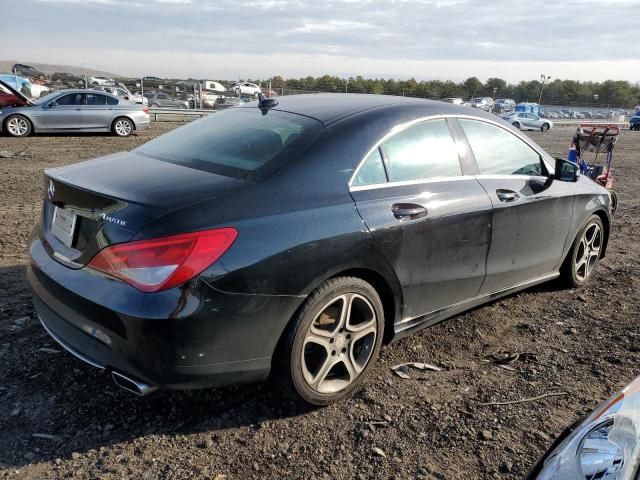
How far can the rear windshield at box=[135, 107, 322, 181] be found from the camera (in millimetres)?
2898

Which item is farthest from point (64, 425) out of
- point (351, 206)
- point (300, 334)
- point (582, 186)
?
point (582, 186)

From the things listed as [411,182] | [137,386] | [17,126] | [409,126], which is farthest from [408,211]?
[17,126]

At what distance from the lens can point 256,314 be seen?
101 inches

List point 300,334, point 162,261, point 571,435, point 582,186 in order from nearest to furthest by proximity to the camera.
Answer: point 571,435, point 162,261, point 300,334, point 582,186

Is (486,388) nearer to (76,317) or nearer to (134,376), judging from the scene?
(134,376)

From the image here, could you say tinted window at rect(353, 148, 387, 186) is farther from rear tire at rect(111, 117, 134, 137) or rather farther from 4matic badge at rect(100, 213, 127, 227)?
rear tire at rect(111, 117, 134, 137)

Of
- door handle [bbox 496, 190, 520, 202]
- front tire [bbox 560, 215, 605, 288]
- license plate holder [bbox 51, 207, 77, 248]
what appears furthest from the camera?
front tire [bbox 560, 215, 605, 288]

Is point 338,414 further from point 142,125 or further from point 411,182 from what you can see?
point 142,125

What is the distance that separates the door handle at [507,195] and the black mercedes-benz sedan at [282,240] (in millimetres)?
11

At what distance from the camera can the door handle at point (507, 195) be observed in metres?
3.78

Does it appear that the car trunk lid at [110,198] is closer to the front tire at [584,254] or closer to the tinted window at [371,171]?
the tinted window at [371,171]

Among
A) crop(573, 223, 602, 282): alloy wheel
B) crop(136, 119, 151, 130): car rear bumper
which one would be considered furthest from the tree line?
crop(573, 223, 602, 282): alloy wheel

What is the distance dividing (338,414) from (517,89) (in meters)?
89.4

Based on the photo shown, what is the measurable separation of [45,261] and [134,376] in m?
0.86
